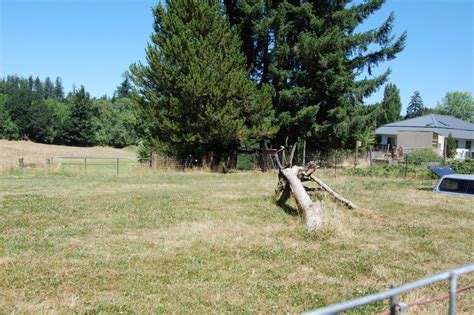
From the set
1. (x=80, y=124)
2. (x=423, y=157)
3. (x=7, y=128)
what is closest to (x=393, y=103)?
(x=423, y=157)

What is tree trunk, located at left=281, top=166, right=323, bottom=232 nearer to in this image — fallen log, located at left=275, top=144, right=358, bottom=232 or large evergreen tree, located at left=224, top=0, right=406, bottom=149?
fallen log, located at left=275, top=144, right=358, bottom=232

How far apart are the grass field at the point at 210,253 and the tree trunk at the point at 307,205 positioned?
0.87 feet

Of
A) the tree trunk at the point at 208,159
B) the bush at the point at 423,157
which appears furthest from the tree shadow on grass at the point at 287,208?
the bush at the point at 423,157

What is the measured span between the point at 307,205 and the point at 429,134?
130 ft

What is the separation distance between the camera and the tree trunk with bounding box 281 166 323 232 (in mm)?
8430

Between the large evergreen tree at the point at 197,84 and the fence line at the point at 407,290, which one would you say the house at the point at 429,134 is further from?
the fence line at the point at 407,290

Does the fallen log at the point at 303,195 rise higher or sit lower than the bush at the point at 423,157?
lower

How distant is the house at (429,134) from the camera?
44537 millimetres

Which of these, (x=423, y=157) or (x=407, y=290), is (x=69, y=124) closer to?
(x=423, y=157)

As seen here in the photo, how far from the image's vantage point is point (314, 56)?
2584 cm

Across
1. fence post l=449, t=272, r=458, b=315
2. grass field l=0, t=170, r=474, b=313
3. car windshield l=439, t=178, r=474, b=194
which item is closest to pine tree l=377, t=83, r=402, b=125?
car windshield l=439, t=178, r=474, b=194

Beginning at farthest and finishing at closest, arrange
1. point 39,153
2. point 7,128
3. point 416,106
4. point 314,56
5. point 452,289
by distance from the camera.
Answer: point 416,106 → point 7,128 → point 39,153 → point 314,56 → point 452,289

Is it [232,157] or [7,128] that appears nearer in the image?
[232,157]

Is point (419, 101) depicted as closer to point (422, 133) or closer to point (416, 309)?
point (422, 133)
